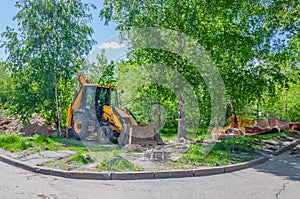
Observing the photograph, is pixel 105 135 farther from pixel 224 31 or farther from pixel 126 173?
pixel 224 31

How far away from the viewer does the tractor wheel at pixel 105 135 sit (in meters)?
11.0

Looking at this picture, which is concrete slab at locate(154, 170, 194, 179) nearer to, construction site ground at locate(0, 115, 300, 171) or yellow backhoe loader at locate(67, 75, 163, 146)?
construction site ground at locate(0, 115, 300, 171)

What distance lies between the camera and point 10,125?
49.5ft

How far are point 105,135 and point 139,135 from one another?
1376 millimetres

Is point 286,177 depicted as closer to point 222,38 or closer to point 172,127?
point 222,38

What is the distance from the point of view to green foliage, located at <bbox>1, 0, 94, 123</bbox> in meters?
13.2

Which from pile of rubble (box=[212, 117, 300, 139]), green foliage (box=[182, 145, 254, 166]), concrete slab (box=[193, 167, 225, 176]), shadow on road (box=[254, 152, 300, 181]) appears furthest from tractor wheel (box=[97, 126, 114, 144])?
shadow on road (box=[254, 152, 300, 181])

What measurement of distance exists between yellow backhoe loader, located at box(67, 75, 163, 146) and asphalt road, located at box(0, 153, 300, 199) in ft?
15.4

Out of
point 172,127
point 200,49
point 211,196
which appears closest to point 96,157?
point 211,196

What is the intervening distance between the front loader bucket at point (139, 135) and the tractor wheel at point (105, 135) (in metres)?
0.48

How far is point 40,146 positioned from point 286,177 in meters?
6.99

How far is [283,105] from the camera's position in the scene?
72.9 ft

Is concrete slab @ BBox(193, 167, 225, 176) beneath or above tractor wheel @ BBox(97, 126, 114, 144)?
beneath

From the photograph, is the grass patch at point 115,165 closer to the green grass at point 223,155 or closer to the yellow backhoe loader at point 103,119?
the green grass at point 223,155
